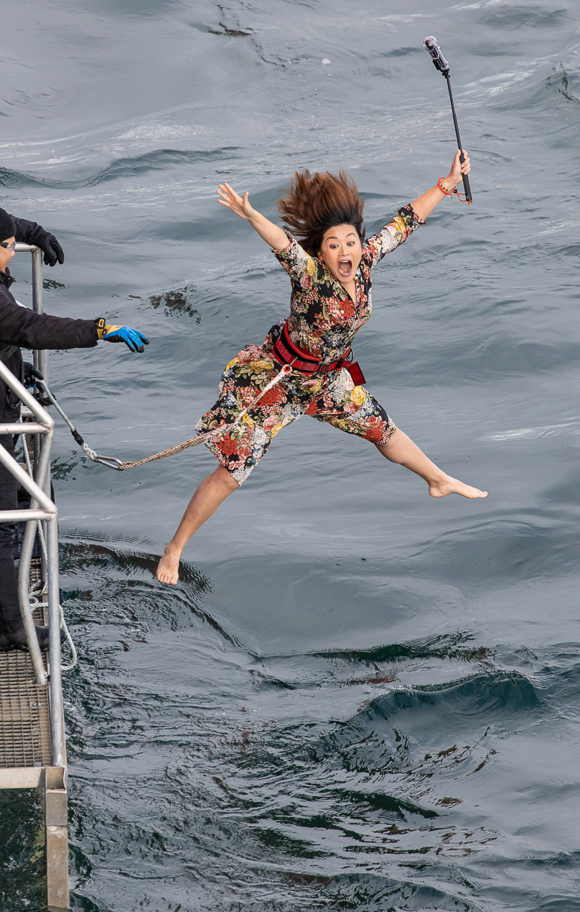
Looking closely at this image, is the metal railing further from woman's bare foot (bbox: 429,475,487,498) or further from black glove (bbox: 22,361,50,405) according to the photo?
woman's bare foot (bbox: 429,475,487,498)

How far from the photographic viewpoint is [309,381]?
4.70 m

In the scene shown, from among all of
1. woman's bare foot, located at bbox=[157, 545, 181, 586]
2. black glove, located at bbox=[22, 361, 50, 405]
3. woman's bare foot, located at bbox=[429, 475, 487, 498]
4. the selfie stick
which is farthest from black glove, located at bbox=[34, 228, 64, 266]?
woman's bare foot, located at bbox=[429, 475, 487, 498]

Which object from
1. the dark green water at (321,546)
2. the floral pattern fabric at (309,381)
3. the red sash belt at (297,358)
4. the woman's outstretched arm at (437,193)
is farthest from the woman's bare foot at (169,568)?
A: the woman's outstretched arm at (437,193)

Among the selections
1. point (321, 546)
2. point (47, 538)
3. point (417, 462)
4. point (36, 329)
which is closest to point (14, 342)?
point (36, 329)

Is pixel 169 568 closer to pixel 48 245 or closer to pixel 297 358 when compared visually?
pixel 297 358

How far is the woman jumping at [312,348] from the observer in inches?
176

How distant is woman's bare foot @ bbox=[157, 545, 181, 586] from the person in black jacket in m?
1.08

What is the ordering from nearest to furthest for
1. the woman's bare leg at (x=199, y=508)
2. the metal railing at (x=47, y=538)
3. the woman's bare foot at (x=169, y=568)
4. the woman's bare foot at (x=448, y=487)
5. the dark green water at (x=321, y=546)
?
the metal railing at (x=47, y=538)
the dark green water at (x=321, y=546)
the woman's bare leg at (x=199, y=508)
the woman's bare foot at (x=169, y=568)
the woman's bare foot at (x=448, y=487)

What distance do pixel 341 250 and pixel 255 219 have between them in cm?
56

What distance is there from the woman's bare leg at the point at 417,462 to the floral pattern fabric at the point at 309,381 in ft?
0.44

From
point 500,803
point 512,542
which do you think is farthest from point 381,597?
point 500,803

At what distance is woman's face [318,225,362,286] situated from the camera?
4.48 m

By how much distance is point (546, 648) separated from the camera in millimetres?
5121

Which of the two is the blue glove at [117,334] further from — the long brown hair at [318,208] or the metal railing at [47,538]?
the long brown hair at [318,208]
